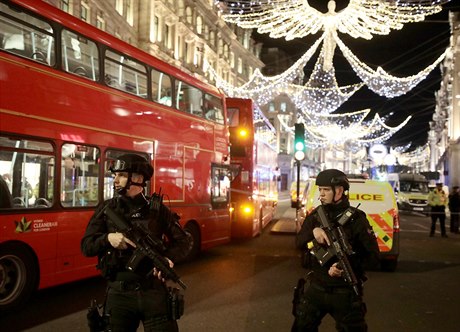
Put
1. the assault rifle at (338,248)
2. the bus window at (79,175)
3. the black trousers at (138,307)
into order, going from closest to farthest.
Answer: the black trousers at (138,307) → the assault rifle at (338,248) → the bus window at (79,175)

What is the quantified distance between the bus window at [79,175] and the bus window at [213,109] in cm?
444

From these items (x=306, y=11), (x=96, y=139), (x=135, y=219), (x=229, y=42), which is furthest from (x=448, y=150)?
(x=135, y=219)

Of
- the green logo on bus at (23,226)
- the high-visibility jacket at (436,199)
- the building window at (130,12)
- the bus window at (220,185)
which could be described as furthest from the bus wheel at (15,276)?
the building window at (130,12)

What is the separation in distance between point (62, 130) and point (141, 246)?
4684 millimetres

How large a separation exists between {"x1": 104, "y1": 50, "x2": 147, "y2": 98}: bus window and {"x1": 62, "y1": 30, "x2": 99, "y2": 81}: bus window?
29 cm

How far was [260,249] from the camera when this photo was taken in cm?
1302

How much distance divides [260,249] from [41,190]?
7.18 m

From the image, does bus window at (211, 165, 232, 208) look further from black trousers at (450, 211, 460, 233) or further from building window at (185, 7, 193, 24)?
building window at (185, 7, 193, 24)

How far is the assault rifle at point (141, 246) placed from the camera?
3189 millimetres

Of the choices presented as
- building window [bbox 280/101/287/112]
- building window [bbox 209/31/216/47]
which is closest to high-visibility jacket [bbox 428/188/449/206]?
building window [bbox 209/31/216/47]

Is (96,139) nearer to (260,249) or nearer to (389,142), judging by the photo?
(260,249)

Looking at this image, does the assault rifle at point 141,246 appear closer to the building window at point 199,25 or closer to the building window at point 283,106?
the building window at point 199,25

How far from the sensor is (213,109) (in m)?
12.5

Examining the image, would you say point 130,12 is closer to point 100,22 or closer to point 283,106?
point 100,22
